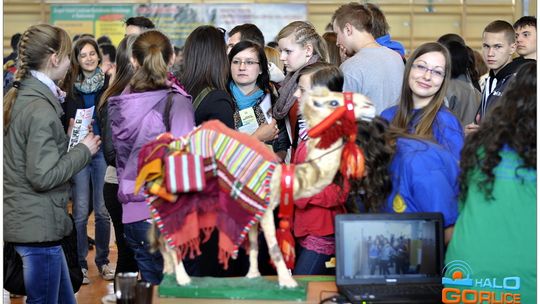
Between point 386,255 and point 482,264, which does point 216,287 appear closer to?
point 386,255

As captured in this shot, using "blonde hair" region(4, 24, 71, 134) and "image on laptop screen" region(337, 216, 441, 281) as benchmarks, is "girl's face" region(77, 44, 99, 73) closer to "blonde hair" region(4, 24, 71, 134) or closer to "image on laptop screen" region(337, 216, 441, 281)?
"blonde hair" region(4, 24, 71, 134)

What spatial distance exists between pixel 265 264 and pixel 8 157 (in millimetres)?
945

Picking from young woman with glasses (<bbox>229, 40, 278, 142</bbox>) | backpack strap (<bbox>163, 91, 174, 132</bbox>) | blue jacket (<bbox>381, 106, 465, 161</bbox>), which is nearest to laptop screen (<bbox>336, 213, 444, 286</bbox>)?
blue jacket (<bbox>381, 106, 465, 161</bbox>)

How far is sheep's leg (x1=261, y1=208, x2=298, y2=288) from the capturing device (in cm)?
216

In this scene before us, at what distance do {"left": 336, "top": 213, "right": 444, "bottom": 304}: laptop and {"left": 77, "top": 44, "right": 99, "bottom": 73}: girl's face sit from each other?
Result: 3.01 m

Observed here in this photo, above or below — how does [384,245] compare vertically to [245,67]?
below

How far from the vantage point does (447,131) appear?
2496mm

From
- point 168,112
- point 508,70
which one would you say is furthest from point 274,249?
point 508,70

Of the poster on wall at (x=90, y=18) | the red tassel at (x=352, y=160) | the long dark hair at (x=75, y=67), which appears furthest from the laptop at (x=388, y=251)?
the poster on wall at (x=90, y=18)

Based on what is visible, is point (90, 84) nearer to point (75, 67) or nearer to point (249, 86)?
point (75, 67)

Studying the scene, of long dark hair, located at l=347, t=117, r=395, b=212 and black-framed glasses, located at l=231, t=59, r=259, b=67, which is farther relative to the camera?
black-framed glasses, located at l=231, t=59, r=259, b=67

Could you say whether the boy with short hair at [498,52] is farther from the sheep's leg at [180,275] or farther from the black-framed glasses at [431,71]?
the sheep's leg at [180,275]

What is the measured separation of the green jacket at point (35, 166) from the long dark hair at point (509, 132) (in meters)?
1.37

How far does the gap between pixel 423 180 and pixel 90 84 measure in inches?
114
